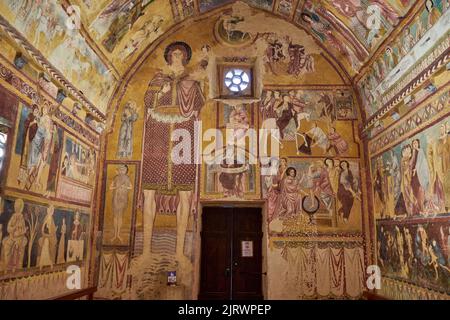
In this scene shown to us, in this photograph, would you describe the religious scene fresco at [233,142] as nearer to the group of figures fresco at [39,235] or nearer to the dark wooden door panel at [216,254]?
the group of figures fresco at [39,235]

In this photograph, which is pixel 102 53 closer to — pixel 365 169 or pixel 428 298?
pixel 365 169

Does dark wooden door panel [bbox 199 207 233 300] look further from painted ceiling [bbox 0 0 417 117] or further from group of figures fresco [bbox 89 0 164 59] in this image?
group of figures fresco [bbox 89 0 164 59]

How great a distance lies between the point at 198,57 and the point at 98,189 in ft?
14.2

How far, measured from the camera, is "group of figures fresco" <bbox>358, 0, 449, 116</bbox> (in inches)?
240

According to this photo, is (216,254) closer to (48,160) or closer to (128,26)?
(48,160)

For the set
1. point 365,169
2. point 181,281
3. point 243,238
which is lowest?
point 181,281

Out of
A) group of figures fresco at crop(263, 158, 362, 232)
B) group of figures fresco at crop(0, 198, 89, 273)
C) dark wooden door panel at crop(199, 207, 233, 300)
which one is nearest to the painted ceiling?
group of figures fresco at crop(263, 158, 362, 232)

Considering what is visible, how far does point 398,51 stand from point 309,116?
2.87 m

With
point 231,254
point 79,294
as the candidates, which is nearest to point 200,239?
point 231,254

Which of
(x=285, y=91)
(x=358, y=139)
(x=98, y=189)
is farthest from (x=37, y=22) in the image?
(x=358, y=139)

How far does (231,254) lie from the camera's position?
9469 mm

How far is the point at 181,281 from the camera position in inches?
354

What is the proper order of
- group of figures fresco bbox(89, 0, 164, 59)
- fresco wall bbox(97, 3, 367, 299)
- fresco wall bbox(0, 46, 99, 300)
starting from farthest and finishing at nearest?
fresco wall bbox(97, 3, 367, 299), group of figures fresco bbox(89, 0, 164, 59), fresco wall bbox(0, 46, 99, 300)

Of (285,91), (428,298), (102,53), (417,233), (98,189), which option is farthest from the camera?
(285,91)
